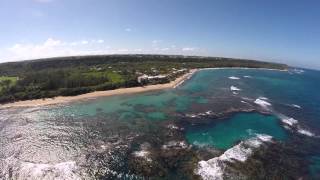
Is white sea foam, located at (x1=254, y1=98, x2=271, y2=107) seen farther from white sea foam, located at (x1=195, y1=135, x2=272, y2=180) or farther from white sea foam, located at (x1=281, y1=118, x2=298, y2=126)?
white sea foam, located at (x1=195, y1=135, x2=272, y2=180)

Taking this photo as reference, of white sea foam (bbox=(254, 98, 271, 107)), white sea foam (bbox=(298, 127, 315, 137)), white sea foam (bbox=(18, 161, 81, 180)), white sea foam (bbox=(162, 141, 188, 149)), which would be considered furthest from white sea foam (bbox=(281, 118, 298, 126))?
white sea foam (bbox=(18, 161, 81, 180))

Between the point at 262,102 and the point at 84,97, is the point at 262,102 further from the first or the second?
the point at 84,97

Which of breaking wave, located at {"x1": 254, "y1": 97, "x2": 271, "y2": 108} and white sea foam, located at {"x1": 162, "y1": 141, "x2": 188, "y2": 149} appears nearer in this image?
white sea foam, located at {"x1": 162, "y1": 141, "x2": 188, "y2": 149}

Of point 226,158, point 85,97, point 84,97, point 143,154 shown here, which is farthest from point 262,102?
point 84,97

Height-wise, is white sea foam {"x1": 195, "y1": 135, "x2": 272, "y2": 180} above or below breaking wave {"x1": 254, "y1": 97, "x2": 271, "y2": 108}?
below

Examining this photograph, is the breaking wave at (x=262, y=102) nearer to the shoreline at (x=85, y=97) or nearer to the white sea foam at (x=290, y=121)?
the white sea foam at (x=290, y=121)

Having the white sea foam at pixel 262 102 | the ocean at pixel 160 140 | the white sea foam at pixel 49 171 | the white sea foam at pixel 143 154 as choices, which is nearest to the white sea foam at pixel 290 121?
the ocean at pixel 160 140

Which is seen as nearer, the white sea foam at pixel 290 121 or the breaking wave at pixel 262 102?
the white sea foam at pixel 290 121
